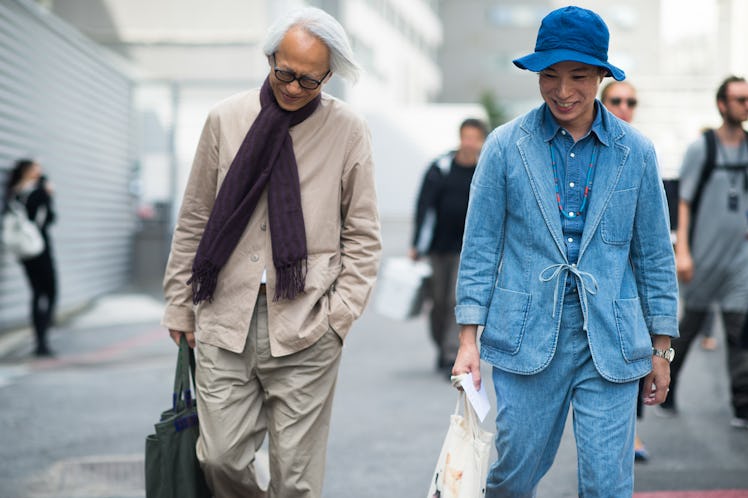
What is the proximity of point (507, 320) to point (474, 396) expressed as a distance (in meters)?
0.27

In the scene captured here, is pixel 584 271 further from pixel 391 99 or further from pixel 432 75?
pixel 432 75

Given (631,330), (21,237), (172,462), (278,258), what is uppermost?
(278,258)

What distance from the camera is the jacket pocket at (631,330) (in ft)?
10.7

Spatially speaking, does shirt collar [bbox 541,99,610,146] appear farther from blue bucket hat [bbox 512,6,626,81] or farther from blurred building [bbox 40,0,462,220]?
blurred building [bbox 40,0,462,220]

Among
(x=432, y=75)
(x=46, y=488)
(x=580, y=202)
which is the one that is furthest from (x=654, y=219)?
(x=432, y=75)

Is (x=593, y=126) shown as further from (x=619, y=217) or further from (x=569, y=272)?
(x=569, y=272)

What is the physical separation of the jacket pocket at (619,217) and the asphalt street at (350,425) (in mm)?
2280

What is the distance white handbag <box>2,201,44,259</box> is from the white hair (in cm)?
713

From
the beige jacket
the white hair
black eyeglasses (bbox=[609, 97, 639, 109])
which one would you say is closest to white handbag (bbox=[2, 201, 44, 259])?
black eyeglasses (bbox=[609, 97, 639, 109])

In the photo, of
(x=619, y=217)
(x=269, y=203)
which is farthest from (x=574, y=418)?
(x=269, y=203)

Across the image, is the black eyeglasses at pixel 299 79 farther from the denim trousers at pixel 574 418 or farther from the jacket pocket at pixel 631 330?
the jacket pocket at pixel 631 330

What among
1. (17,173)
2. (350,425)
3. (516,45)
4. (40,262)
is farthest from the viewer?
(516,45)

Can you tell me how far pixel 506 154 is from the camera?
3363 mm

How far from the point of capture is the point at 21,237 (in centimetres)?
1007
